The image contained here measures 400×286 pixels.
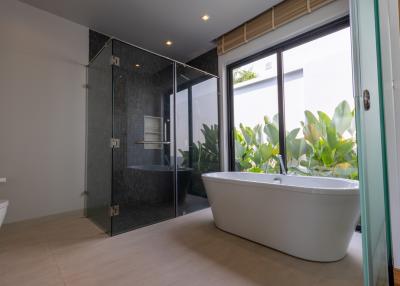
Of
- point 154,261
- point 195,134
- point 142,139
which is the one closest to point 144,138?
point 142,139

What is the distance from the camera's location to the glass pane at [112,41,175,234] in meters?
2.38

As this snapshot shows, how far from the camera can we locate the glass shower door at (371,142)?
0.84 m

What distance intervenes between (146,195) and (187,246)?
96 centimetres

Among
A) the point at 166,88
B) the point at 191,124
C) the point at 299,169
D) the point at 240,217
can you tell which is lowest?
the point at 240,217

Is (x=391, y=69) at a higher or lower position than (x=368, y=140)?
higher

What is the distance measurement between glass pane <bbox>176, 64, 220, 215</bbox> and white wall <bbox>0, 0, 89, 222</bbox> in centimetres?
135

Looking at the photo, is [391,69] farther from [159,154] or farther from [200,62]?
[200,62]

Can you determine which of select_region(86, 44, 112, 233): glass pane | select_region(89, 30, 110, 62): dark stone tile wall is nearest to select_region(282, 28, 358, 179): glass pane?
select_region(86, 44, 112, 233): glass pane

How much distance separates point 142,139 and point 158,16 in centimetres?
160

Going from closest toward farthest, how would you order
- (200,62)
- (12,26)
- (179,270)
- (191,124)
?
(179,270) → (12,26) → (191,124) → (200,62)

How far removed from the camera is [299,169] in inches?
103

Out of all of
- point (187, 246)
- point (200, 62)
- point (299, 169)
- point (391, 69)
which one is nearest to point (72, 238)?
point (187, 246)

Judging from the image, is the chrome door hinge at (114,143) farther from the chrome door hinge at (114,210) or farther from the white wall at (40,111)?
the white wall at (40,111)

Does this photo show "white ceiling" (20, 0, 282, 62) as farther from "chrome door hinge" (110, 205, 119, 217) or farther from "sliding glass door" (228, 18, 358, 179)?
"chrome door hinge" (110, 205, 119, 217)
